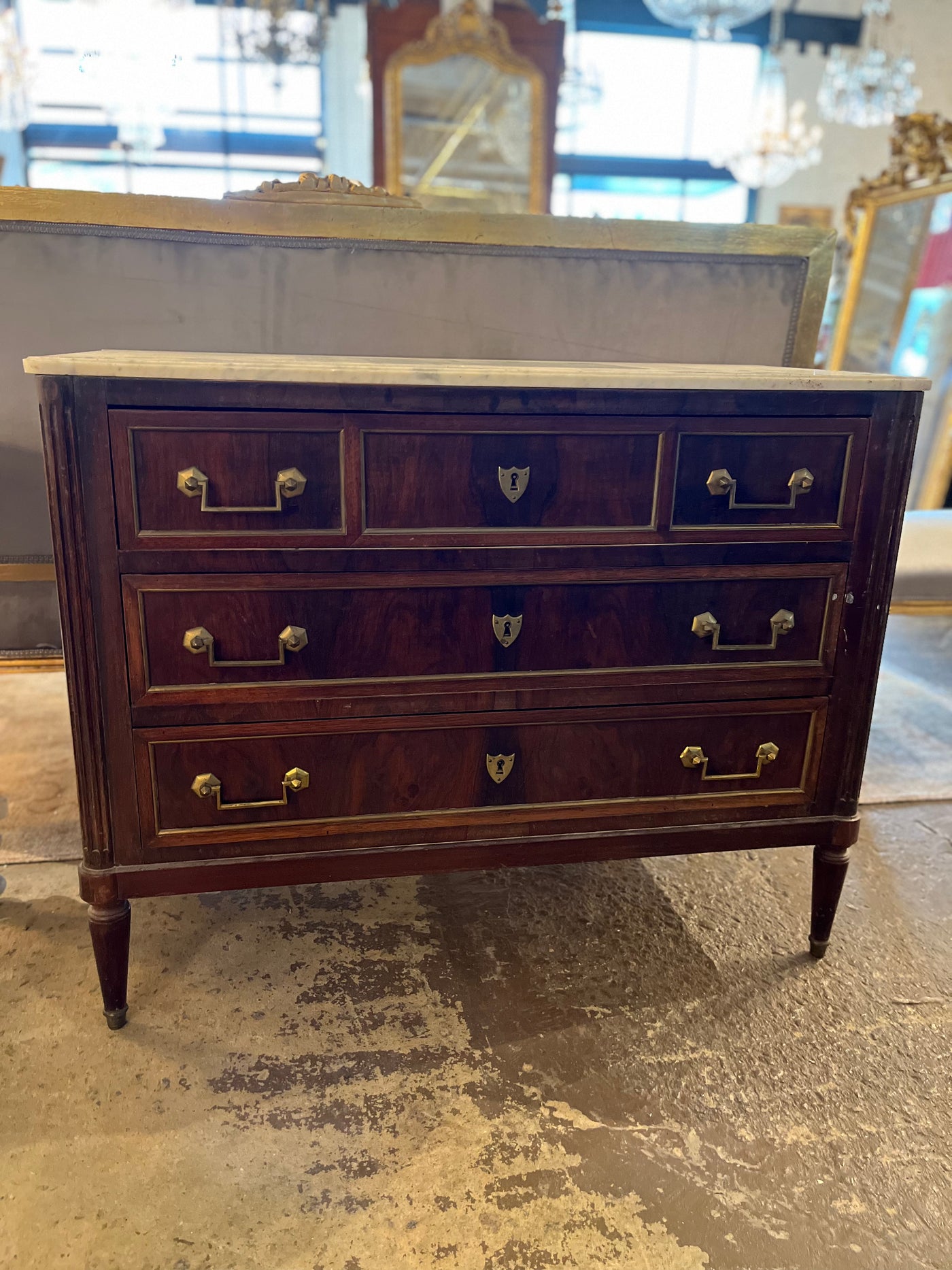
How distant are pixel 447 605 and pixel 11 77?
19.6ft

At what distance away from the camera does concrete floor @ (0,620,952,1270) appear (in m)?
1.13

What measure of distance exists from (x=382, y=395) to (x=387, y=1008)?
1.02 meters

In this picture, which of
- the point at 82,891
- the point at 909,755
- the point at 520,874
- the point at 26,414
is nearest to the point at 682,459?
the point at 520,874

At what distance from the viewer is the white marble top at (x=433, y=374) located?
1.16 meters

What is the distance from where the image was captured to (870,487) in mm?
1423

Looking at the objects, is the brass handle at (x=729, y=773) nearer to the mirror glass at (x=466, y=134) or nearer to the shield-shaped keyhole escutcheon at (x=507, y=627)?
the shield-shaped keyhole escutcheon at (x=507, y=627)

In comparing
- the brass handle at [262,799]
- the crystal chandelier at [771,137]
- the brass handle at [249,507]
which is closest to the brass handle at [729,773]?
the brass handle at [262,799]

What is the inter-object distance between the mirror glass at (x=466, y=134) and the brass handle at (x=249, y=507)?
205 inches

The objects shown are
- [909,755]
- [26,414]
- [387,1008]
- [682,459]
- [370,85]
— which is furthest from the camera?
[370,85]

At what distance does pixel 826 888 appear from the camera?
5.36ft

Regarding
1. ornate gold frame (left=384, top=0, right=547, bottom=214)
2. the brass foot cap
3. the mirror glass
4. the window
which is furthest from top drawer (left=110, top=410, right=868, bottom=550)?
the window

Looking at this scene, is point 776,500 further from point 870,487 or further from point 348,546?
point 348,546

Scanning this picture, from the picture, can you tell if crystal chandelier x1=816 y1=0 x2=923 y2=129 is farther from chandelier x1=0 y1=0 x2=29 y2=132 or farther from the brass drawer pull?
the brass drawer pull

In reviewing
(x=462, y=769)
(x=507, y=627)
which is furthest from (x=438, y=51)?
(x=462, y=769)
